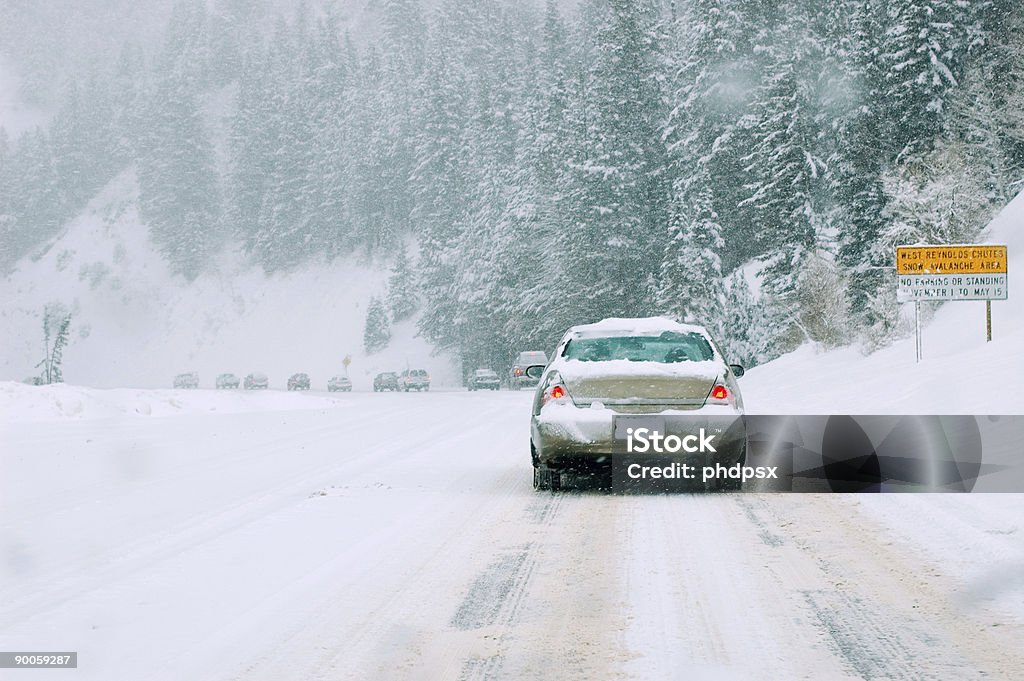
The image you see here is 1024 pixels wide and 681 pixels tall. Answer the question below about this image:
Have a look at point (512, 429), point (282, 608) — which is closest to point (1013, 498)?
point (282, 608)

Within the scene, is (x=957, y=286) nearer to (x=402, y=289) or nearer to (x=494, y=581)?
(x=494, y=581)

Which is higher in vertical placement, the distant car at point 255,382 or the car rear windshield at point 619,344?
the car rear windshield at point 619,344

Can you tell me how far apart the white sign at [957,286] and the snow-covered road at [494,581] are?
14.4 m

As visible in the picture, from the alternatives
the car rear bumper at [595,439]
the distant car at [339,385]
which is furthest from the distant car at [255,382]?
the car rear bumper at [595,439]

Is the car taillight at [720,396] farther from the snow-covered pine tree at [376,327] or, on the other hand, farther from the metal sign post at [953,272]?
the snow-covered pine tree at [376,327]

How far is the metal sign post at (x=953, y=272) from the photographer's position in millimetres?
23172

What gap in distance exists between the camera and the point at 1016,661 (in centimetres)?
472

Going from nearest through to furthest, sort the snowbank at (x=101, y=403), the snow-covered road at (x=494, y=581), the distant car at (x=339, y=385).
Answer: the snow-covered road at (x=494, y=581) → the snowbank at (x=101, y=403) → the distant car at (x=339, y=385)

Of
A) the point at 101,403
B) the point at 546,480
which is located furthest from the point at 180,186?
the point at 546,480

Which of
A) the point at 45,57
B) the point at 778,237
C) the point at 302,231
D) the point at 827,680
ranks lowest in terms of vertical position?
the point at 827,680

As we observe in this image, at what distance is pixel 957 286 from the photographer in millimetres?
23375

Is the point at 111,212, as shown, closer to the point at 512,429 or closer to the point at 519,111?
the point at 519,111

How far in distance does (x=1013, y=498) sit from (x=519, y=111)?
72.9 m

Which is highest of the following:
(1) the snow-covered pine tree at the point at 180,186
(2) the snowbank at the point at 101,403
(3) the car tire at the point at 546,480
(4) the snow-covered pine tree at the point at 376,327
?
(1) the snow-covered pine tree at the point at 180,186
